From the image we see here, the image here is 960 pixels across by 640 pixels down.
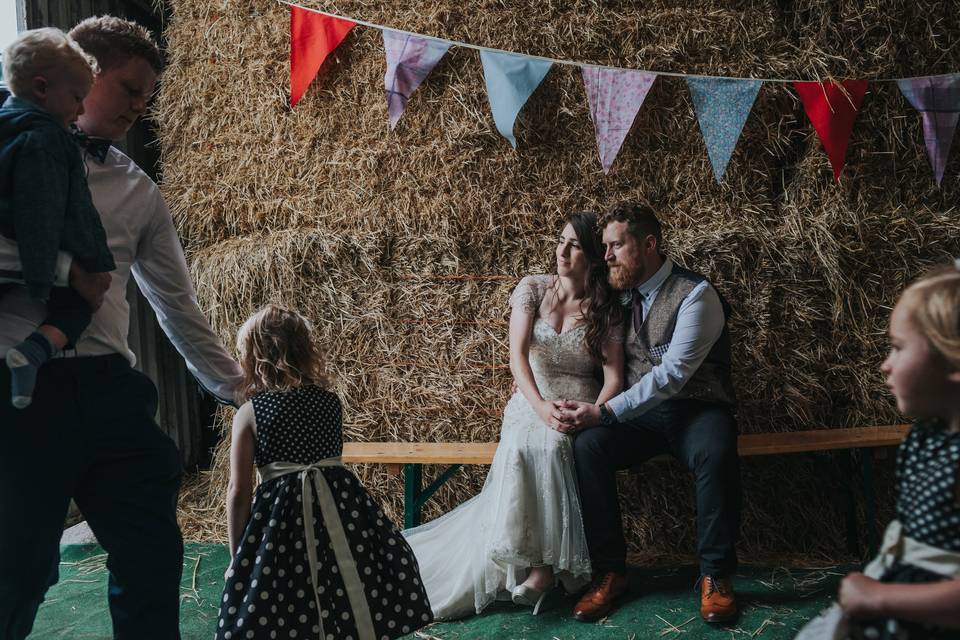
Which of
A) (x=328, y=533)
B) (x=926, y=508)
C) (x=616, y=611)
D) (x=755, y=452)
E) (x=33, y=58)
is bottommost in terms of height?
(x=616, y=611)

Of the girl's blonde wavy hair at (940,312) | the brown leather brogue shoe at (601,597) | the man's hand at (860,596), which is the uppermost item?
the girl's blonde wavy hair at (940,312)

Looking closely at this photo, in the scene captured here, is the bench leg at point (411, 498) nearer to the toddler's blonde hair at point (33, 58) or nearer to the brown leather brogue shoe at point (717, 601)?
the brown leather brogue shoe at point (717, 601)

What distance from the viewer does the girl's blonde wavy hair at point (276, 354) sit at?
2186mm

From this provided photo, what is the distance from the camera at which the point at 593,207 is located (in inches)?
133

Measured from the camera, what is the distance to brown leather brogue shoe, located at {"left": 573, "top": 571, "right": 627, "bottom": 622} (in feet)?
9.01

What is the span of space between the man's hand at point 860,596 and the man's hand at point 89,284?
1511 mm

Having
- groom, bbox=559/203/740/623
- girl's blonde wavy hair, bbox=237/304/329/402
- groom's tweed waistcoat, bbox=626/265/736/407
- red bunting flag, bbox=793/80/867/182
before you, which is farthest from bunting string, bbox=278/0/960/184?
girl's blonde wavy hair, bbox=237/304/329/402

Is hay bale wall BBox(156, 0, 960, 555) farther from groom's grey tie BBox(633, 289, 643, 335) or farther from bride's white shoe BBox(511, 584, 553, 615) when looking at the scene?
bride's white shoe BBox(511, 584, 553, 615)

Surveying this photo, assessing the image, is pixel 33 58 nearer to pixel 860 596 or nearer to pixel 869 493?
pixel 860 596

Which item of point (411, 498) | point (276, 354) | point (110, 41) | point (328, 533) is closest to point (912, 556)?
point (328, 533)

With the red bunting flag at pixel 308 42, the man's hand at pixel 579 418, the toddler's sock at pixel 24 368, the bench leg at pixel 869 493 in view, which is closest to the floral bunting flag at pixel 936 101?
the bench leg at pixel 869 493

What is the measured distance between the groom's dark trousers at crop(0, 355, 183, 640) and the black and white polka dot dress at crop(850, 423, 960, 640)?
142 centimetres

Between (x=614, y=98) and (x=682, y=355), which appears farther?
(x=614, y=98)

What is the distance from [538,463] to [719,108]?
5.18 ft
